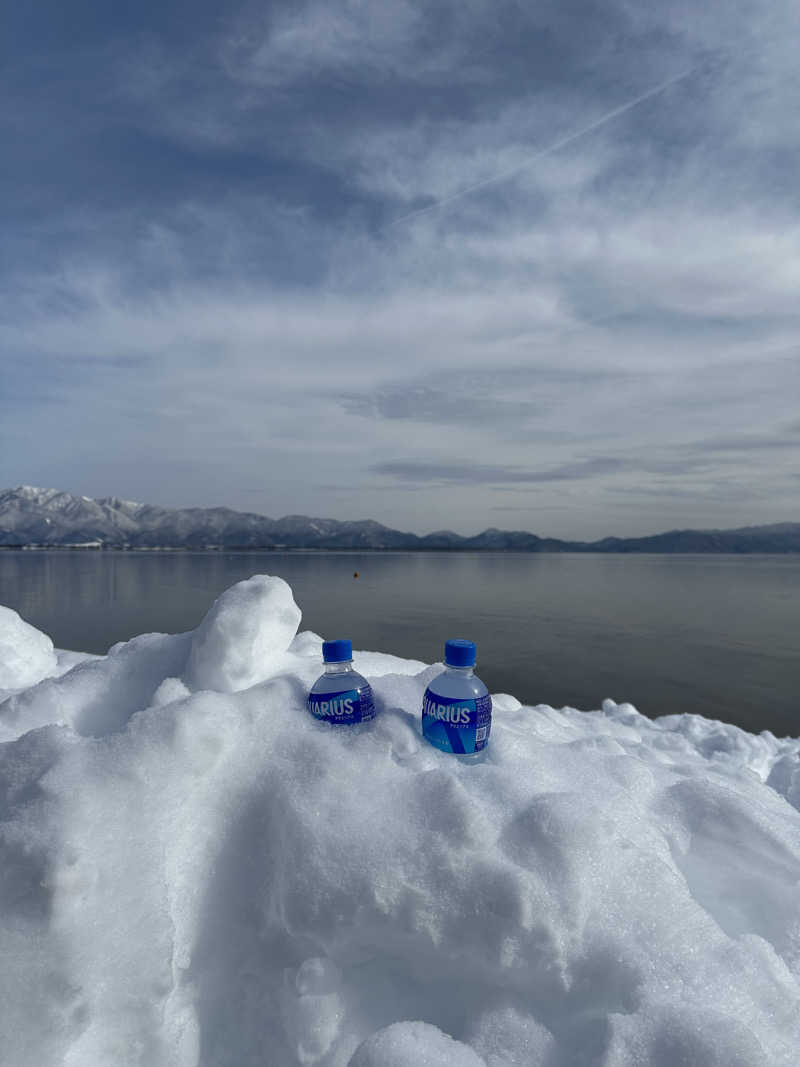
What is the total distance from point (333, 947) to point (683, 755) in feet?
12.6

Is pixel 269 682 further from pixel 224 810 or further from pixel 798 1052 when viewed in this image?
pixel 798 1052

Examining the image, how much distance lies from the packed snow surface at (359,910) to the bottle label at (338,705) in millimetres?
87

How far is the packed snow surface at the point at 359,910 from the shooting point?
1.49 metres

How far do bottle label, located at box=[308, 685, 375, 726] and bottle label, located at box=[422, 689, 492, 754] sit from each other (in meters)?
0.32

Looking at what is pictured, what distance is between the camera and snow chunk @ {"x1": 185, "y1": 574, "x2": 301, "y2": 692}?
8.32 feet

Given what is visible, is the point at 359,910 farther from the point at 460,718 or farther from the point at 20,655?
the point at 20,655

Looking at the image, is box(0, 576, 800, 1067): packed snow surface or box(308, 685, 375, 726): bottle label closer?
box(0, 576, 800, 1067): packed snow surface

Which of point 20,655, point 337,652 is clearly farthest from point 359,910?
point 20,655

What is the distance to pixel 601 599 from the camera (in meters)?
23.2

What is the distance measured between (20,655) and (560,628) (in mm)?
13711

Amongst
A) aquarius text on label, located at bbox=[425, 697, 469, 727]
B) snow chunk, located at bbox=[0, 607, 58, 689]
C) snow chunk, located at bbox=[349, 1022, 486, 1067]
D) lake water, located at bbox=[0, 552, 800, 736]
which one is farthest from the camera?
lake water, located at bbox=[0, 552, 800, 736]

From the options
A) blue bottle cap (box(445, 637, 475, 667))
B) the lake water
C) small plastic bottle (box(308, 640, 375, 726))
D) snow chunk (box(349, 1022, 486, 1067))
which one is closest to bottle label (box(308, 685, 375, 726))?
small plastic bottle (box(308, 640, 375, 726))

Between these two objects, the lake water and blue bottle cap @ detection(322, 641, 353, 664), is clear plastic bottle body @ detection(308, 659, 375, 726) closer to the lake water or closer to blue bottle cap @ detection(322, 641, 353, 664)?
blue bottle cap @ detection(322, 641, 353, 664)

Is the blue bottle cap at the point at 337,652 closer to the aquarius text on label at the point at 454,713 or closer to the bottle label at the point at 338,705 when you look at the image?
the bottle label at the point at 338,705
